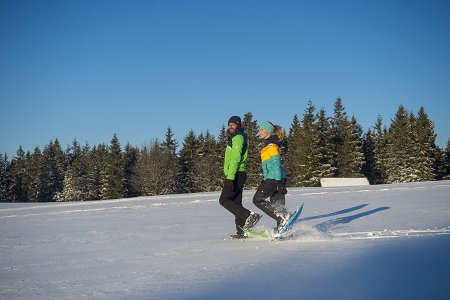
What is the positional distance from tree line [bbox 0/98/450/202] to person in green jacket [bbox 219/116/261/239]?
4596 cm

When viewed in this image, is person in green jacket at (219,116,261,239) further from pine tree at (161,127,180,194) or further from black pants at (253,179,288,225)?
pine tree at (161,127,180,194)

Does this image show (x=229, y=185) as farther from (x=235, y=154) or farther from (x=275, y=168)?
(x=275, y=168)

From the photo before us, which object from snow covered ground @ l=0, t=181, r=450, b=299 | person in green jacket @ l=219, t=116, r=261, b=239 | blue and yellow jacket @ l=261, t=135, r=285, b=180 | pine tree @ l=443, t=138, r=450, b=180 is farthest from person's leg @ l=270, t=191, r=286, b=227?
pine tree @ l=443, t=138, r=450, b=180

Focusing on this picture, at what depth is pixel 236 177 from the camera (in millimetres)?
6898

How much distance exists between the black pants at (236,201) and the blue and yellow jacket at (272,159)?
442mm

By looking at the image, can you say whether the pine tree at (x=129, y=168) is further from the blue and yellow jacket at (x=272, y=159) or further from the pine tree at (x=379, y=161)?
the blue and yellow jacket at (x=272, y=159)

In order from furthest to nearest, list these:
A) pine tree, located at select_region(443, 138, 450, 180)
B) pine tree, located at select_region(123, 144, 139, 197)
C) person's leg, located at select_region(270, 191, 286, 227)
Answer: pine tree, located at select_region(123, 144, 139, 197) → pine tree, located at select_region(443, 138, 450, 180) → person's leg, located at select_region(270, 191, 286, 227)

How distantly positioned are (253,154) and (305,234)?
5063 cm

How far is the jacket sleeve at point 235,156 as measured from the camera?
6.69m

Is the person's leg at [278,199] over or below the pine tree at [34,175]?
below

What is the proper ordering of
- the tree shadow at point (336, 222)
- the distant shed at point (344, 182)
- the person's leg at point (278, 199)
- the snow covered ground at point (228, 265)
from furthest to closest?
the distant shed at point (344, 182), the tree shadow at point (336, 222), the person's leg at point (278, 199), the snow covered ground at point (228, 265)

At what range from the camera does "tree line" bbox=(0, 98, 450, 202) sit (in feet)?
178

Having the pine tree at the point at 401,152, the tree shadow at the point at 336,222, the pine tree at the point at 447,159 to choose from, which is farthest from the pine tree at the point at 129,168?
the tree shadow at the point at 336,222

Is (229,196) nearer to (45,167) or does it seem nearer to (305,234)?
(305,234)
